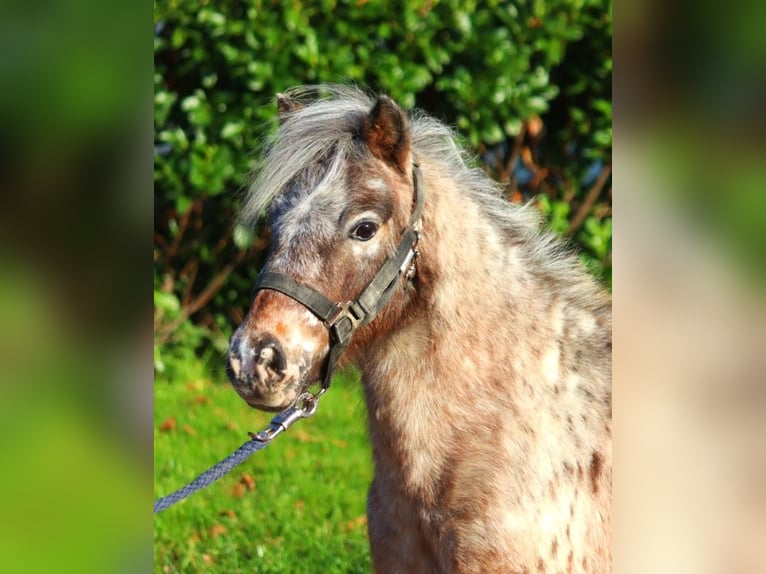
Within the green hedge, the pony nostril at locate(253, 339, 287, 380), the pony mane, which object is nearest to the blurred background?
the pony nostril at locate(253, 339, 287, 380)

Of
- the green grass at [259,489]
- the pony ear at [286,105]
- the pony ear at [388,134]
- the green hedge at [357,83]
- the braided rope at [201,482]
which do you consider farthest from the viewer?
the green hedge at [357,83]

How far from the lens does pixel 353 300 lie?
2.15 m

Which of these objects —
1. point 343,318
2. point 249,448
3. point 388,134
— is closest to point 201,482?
point 249,448

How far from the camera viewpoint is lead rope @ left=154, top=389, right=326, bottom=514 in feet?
6.13

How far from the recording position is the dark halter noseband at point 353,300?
2.07m

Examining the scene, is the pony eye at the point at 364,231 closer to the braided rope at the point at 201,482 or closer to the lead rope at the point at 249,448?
the lead rope at the point at 249,448

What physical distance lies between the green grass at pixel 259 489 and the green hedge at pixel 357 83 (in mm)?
557

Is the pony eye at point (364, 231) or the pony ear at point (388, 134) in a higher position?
the pony ear at point (388, 134)

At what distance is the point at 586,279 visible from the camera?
2615 mm

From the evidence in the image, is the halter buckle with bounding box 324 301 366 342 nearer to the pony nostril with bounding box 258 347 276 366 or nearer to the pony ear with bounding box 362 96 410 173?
the pony nostril with bounding box 258 347 276 366
